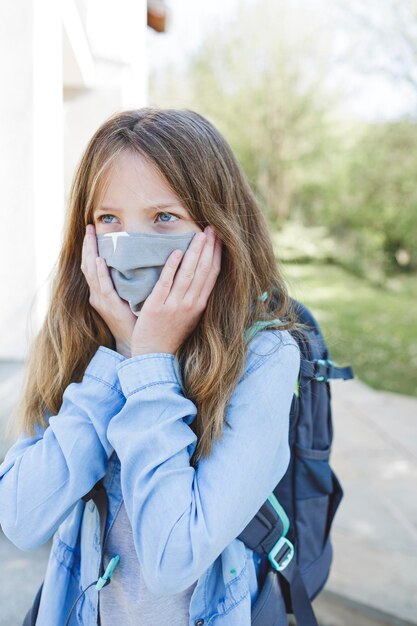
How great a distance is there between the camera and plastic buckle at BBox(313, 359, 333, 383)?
143 centimetres

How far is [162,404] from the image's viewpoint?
1.06 meters

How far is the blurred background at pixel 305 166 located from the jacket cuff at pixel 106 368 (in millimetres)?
535

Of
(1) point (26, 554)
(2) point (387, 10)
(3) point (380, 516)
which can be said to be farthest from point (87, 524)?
(2) point (387, 10)

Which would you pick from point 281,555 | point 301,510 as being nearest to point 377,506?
point 301,510

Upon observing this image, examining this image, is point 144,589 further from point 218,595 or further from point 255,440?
point 255,440

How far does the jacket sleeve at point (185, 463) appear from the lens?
3.24ft

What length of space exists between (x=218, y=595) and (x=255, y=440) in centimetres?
40

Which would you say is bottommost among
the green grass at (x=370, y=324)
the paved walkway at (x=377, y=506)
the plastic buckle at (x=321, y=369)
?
the green grass at (x=370, y=324)

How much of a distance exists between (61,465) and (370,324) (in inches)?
403

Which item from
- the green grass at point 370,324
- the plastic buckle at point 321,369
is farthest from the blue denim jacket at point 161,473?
the green grass at point 370,324

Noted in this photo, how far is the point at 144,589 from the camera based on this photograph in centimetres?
117

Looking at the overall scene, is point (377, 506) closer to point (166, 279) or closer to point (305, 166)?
point (166, 279)

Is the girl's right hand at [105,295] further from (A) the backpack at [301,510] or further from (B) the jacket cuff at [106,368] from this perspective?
(A) the backpack at [301,510]

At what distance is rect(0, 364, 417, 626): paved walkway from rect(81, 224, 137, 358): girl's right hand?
1025 mm
